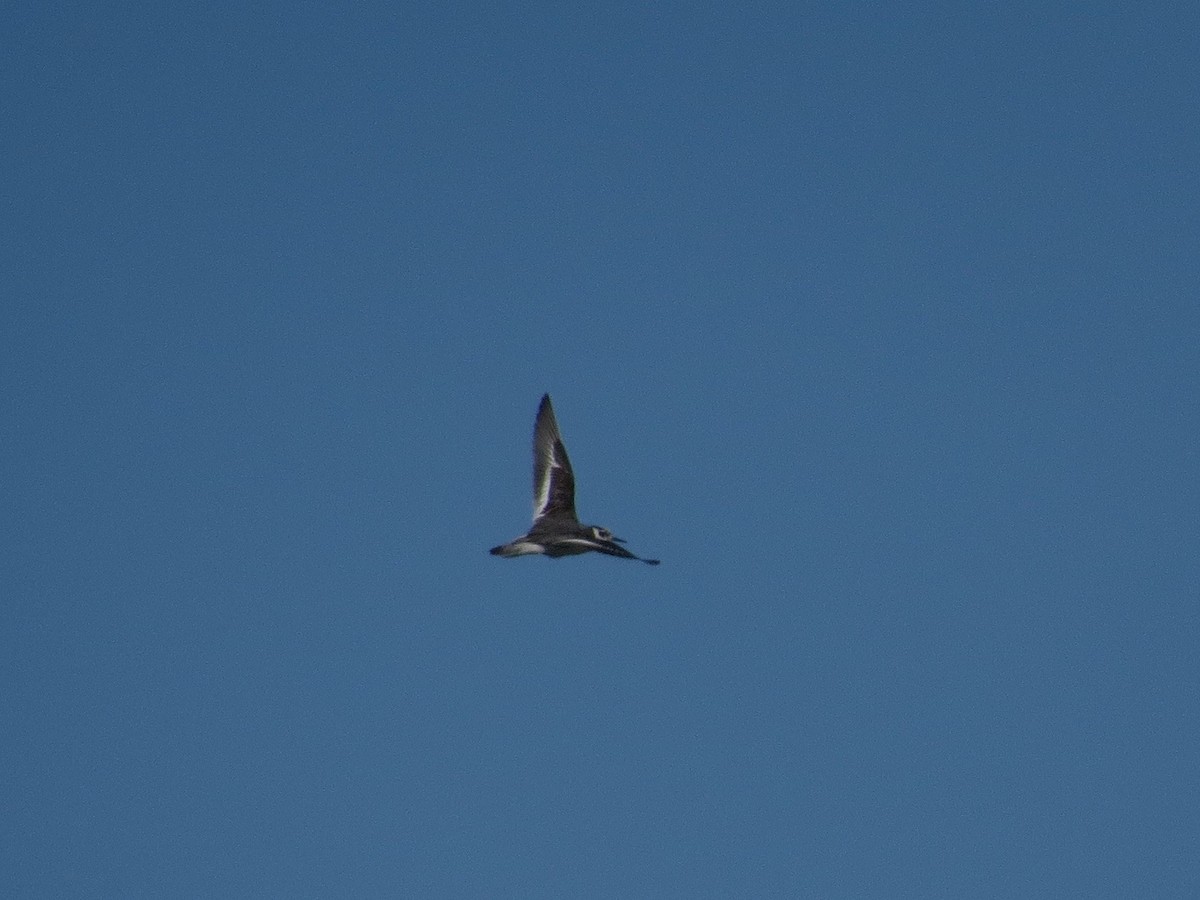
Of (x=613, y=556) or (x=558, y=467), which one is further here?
(x=558, y=467)

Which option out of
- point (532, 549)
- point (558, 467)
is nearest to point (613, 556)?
point (532, 549)

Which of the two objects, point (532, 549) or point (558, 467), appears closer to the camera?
point (532, 549)

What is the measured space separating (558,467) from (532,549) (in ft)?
12.9

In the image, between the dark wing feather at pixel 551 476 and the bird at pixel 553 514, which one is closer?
the bird at pixel 553 514

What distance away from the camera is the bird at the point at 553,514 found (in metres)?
29.6

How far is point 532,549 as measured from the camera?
2948cm

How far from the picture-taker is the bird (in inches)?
1165

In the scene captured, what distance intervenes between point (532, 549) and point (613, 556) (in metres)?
1.95

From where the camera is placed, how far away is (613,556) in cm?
2967

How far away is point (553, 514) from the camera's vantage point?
32062 millimetres

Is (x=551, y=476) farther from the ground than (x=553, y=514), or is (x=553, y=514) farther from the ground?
(x=551, y=476)

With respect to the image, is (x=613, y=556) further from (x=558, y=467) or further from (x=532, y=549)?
(x=558, y=467)

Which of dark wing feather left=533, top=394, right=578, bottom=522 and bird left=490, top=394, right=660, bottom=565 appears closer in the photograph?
bird left=490, top=394, right=660, bottom=565

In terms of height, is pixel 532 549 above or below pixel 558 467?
below
